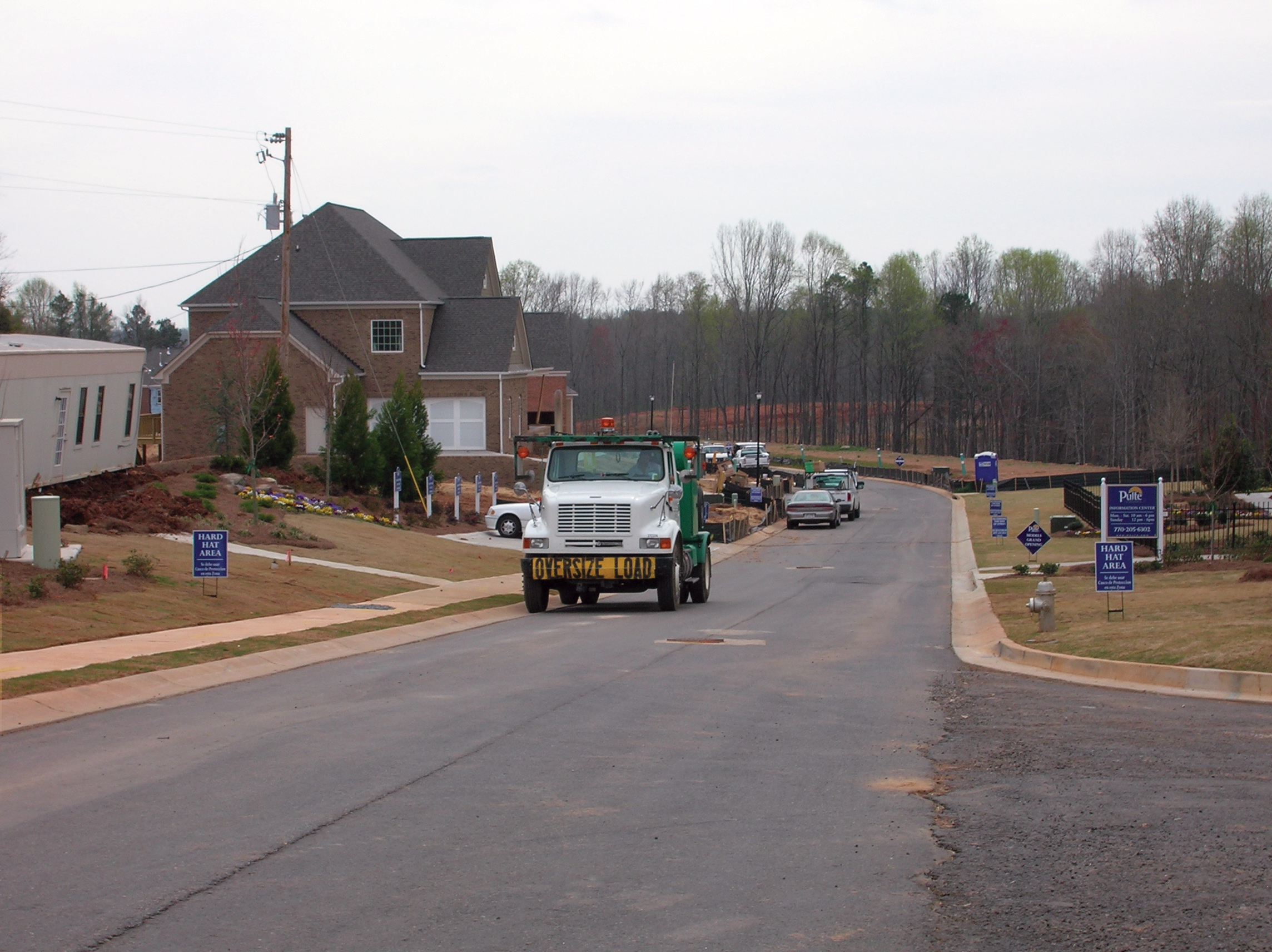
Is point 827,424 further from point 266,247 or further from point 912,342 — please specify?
point 266,247

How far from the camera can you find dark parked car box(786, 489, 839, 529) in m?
53.4

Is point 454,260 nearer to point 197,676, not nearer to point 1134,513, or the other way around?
point 1134,513

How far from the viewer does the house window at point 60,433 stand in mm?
25203

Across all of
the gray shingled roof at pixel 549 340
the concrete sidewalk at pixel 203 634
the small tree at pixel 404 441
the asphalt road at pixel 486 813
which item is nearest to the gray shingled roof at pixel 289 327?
the small tree at pixel 404 441

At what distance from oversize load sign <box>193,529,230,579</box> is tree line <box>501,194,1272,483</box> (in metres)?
56.4

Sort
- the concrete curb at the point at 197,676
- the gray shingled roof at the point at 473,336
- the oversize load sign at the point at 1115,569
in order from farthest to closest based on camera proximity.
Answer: the gray shingled roof at the point at 473,336, the oversize load sign at the point at 1115,569, the concrete curb at the point at 197,676

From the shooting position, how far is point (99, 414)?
27.8 metres

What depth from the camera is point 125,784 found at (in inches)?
324

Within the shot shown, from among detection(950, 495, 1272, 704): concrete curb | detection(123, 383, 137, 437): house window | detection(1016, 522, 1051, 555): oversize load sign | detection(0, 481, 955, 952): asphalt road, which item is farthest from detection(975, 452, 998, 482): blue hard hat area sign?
detection(0, 481, 955, 952): asphalt road

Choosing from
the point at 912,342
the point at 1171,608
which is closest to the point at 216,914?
the point at 1171,608

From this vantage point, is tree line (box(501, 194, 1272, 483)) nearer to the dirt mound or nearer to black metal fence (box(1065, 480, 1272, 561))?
black metal fence (box(1065, 480, 1272, 561))

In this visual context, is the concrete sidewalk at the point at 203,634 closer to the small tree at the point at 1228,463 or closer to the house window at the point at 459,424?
the house window at the point at 459,424

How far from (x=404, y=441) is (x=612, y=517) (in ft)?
66.4

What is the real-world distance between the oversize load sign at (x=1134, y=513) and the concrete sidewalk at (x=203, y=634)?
37.0 ft
